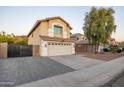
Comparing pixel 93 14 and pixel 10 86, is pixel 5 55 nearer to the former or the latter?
pixel 10 86

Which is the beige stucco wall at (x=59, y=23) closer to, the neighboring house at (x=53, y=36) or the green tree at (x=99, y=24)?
the neighboring house at (x=53, y=36)

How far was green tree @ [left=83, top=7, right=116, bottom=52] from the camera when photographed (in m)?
27.8

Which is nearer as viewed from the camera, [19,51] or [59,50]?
[19,51]

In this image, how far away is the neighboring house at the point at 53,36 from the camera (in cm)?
2208

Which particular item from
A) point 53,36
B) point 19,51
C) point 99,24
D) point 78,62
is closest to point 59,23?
point 53,36

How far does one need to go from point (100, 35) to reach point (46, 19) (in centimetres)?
1075

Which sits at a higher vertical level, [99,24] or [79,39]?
[99,24]

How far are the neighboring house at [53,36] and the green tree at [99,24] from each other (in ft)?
14.8

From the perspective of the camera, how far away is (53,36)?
2389 centimetres

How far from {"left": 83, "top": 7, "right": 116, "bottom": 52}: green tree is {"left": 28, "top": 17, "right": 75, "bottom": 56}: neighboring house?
14.8 feet

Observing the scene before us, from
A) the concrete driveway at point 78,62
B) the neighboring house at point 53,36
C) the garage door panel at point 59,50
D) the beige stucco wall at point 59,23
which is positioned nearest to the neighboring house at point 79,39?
the beige stucco wall at point 59,23

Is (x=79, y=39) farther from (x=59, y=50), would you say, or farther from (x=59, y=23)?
(x=59, y=50)

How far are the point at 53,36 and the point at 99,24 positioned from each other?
377 inches
